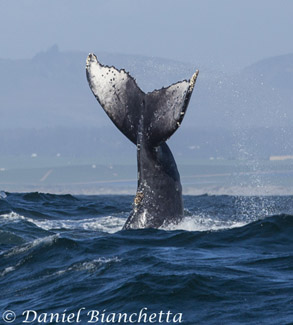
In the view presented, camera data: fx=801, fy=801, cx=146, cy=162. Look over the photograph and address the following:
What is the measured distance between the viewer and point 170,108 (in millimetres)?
11266

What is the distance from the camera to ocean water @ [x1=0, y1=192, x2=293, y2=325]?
869cm

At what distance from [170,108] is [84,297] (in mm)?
3204

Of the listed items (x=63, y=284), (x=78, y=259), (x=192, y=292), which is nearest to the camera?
(x=192, y=292)

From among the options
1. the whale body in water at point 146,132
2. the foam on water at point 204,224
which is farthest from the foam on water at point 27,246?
the foam on water at point 204,224

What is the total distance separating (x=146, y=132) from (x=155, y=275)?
263cm

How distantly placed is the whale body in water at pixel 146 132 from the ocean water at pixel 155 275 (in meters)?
0.36

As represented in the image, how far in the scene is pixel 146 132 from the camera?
467 inches

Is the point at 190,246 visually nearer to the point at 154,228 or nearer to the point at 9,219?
the point at 154,228

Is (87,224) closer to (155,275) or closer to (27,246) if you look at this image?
(27,246)

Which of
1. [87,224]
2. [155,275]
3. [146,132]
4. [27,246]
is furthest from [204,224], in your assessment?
[155,275]

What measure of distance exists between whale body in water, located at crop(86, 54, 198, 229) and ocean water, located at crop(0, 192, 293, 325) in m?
0.36

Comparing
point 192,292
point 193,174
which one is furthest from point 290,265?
point 193,174

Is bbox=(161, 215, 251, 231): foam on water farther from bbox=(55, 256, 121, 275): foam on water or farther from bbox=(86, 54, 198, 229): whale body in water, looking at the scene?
bbox=(55, 256, 121, 275): foam on water

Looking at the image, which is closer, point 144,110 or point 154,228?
point 144,110
